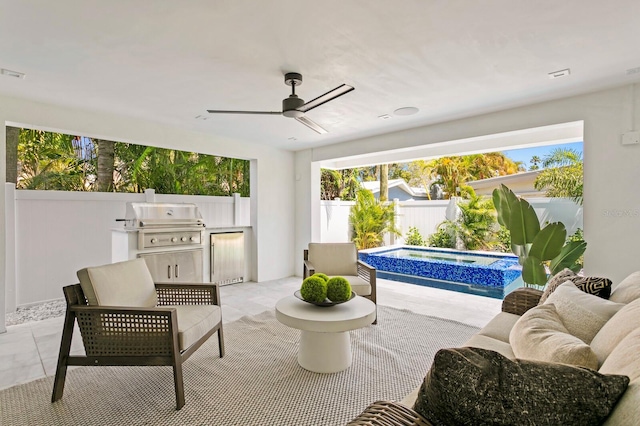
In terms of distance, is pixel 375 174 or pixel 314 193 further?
pixel 375 174

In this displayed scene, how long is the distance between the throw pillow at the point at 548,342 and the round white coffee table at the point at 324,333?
1.13 m

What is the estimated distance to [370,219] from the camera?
A: 8.87 metres

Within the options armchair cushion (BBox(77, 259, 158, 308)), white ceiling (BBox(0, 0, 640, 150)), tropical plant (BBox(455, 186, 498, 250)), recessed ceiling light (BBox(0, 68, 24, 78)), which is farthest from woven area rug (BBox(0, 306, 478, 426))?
tropical plant (BBox(455, 186, 498, 250))

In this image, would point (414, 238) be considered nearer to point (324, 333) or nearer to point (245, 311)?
point (245, 311)

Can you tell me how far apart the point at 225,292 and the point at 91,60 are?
3604 millimetres

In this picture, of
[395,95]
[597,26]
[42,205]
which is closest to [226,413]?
[395,95]

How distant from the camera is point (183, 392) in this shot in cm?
224

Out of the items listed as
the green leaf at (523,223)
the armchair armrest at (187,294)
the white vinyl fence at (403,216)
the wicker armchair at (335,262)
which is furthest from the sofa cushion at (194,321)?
the white vinyl fence at (403,216)

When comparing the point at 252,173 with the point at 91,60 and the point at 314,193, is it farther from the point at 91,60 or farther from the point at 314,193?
the point at 91,60

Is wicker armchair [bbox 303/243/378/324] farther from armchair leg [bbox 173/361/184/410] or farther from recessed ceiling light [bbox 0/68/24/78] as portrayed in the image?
recessed ceiling light [bbox 0/68/24/78]

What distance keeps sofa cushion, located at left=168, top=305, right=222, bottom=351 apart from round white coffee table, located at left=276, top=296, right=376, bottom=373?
1.71 feet

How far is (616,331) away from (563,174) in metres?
6.68

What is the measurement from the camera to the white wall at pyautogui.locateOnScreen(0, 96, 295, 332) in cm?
383

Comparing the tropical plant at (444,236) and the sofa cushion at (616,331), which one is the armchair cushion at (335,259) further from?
the tropical plant at (444,236)
